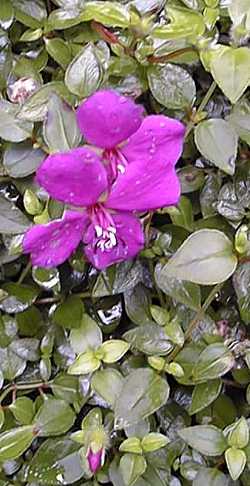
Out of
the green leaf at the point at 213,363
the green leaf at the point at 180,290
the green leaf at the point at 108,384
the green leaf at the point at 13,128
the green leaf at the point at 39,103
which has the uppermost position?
the green leaf at the point at 39,103

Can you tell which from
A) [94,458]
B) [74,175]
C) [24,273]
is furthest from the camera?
[24,273]

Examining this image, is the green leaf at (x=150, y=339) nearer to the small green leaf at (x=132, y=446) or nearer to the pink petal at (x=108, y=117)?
the small green leaf at (x=132, y=446)

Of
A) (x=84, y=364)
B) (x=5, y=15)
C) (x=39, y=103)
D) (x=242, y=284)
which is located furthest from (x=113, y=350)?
(x=5, y=15)

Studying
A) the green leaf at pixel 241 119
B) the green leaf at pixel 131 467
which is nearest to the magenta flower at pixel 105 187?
the green leaf at pixel 241 119

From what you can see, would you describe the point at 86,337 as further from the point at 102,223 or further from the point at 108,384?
the point at 102,223

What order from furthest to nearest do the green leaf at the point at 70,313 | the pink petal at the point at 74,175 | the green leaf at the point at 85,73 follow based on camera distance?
the green leaf at the point at 70,313 < the green leaf at the point at 85,73 < the pink petal at the point at 74,175

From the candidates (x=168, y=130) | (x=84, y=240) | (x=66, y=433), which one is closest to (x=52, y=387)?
(x=66, y=433)

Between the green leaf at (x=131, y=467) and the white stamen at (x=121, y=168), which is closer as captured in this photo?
the white stamen at (x=121, y=168)

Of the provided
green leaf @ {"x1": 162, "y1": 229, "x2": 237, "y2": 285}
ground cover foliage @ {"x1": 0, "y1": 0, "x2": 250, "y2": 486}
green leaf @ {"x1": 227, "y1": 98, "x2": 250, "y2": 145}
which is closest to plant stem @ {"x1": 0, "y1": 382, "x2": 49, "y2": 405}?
ground cover foliage @ {"x1": 0, "y1": 0, "x2": 250, "y2": 486}
